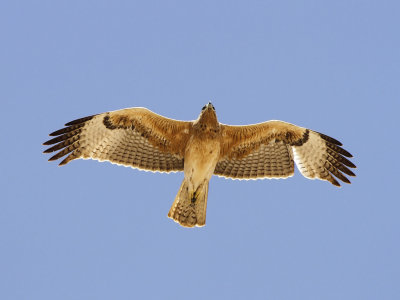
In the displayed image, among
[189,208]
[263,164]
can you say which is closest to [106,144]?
[189,208]

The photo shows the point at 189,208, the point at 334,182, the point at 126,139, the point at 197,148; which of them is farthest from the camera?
the point at 334,182

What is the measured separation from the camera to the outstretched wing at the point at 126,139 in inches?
533

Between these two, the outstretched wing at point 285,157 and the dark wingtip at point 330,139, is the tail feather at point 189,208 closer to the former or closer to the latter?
the outstretched wing at point 285,157

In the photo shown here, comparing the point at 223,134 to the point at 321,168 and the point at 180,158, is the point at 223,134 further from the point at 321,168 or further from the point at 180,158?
the point at 321,168

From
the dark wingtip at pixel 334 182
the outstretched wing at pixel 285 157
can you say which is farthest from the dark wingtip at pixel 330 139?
the dark wingtip at pixel 334 182

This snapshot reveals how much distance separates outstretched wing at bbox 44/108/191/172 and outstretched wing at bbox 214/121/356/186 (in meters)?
1.05

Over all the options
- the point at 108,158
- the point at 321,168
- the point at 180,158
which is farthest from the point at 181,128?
the point at 321,168

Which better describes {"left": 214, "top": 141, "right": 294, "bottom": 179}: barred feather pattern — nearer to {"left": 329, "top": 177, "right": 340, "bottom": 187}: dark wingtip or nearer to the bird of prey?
the bird of prey

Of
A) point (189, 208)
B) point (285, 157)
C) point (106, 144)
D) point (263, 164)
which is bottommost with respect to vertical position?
point (189, 208)

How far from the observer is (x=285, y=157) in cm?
1406

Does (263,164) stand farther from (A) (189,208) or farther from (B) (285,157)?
(A) (189,208)

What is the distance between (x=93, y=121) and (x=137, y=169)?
125 cm

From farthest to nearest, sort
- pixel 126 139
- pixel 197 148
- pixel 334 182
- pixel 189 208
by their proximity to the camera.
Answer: pixel 334 182 → pixel 126 139 → pixel 189 208 → pixel 197 148

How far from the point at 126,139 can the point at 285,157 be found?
311 centimetres
